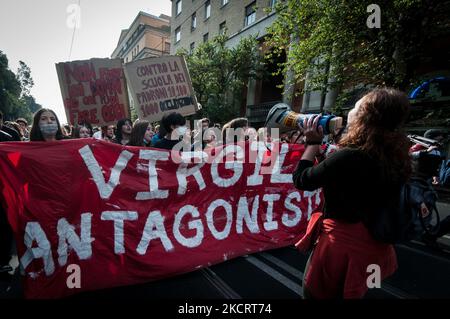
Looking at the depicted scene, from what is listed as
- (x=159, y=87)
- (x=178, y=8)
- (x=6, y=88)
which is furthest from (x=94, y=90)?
(x=6, y=88)

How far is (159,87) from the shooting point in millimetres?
4977

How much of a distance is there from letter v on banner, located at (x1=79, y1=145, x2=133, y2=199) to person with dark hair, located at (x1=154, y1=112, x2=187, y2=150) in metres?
0.93

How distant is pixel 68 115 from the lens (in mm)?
4785

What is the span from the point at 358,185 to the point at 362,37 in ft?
26.6

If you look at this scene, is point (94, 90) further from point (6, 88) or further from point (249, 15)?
point (6, 88)

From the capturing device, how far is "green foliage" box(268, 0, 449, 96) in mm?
7082

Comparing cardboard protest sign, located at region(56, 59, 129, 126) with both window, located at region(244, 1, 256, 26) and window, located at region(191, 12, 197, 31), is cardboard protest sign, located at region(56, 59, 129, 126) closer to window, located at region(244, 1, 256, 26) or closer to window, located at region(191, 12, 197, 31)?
window, located at region(244, 1, 256, 26)

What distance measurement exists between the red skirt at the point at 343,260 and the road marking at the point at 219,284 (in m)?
1.31

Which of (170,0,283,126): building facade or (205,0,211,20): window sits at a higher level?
(205,0,211,20): window

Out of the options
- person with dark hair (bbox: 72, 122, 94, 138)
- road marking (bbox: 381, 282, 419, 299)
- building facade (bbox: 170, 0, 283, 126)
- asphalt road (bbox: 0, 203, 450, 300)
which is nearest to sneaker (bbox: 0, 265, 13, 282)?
asphalt road (bbox: 0, 203, 450, 300)

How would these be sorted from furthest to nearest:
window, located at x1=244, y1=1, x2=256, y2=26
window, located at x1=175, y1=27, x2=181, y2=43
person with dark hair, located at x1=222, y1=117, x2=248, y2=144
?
window, located at x1=175, y1=27, x2=181, y2=43, window, located at x1=244, y1=1, x2=256, y2=26, person with dark hair, located at x1=222, y1=117, x2=248, y2=144

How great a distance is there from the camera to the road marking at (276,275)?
2873 mm

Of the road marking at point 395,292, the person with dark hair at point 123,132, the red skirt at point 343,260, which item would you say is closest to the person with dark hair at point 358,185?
the red skirt at point 343,260
